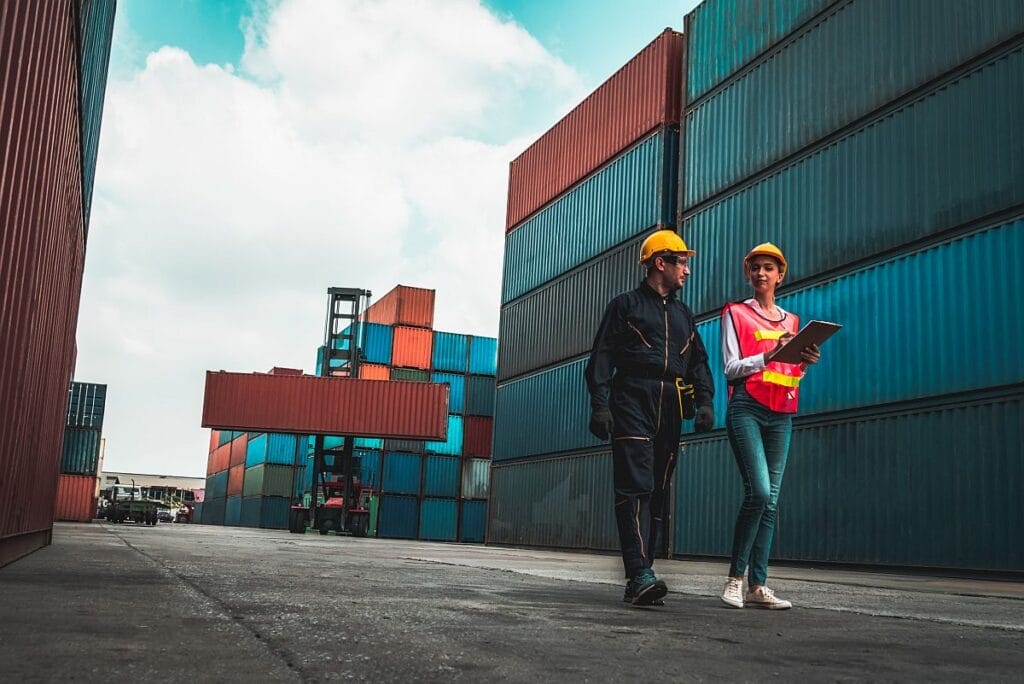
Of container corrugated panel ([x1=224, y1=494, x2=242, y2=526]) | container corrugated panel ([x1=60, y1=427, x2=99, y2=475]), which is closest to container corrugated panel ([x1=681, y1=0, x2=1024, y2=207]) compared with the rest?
container corrugated panel ([x1=60, y1=427, x2=99, y2=475])

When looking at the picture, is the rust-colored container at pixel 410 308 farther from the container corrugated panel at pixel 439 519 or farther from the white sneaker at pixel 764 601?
the white sneaker at pixel 764 601

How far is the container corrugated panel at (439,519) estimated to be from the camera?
39.1 meters

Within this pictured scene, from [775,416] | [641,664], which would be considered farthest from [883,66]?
[641,664]

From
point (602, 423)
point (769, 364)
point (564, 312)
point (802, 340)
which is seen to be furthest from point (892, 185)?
point (602, 423)

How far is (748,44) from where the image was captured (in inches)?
736

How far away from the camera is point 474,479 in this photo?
40.6 m

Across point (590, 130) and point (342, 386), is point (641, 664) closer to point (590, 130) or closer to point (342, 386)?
point (590, 130)

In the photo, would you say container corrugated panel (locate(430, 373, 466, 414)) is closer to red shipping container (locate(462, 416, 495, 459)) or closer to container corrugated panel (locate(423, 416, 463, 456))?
container corrugated panel (locate(423, 416, 463, 456))

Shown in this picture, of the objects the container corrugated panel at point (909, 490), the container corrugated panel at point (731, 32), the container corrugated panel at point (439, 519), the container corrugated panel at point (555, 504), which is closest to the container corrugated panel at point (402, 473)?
the container corrugated panel at point (439, 519)

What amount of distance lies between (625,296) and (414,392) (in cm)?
2839

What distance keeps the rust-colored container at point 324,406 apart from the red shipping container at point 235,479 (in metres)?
25.1

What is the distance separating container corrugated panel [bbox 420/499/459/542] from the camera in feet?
128

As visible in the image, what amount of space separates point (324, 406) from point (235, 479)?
28762 millimetres

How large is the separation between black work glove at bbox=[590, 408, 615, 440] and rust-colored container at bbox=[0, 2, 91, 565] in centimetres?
285
